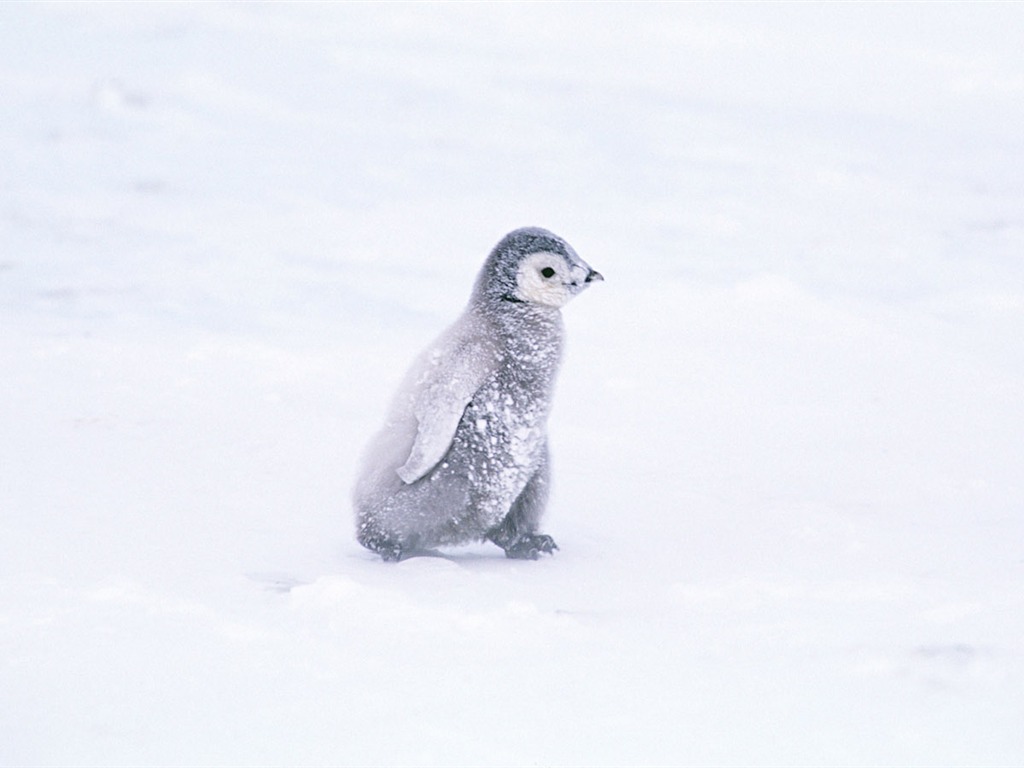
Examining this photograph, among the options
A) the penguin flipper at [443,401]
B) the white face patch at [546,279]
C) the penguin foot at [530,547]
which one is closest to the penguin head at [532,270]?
the white face patch at [546,279]

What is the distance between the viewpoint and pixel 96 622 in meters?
2.69

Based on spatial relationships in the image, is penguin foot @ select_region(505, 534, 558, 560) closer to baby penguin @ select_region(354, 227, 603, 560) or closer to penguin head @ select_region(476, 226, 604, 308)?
baby penguin @ select_region(354, 227, 603, 560)

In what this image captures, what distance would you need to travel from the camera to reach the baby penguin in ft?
10.5

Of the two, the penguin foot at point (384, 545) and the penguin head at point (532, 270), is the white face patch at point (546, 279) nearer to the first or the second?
the penguin head at point (532, 270)

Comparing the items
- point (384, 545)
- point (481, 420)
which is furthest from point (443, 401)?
point (384, 545)

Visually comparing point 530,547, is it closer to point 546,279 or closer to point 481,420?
point 481,420

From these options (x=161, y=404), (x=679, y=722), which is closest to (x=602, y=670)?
(x=679, y=722)

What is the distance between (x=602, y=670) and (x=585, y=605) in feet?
1.09

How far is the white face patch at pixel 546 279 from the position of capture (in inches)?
130

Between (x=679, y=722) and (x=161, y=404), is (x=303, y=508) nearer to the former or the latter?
(x=161, y=404)

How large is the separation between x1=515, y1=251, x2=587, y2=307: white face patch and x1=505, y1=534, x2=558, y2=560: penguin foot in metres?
0.53

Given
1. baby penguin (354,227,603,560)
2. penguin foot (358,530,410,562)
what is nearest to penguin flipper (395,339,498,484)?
baby penguin (354,227,603,560)

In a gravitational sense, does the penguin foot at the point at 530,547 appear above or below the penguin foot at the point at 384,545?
above

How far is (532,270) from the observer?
3311 mm
